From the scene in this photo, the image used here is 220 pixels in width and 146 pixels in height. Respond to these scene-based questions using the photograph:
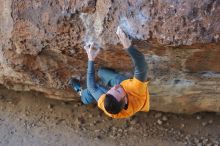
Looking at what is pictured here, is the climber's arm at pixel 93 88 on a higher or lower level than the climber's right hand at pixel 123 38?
lower

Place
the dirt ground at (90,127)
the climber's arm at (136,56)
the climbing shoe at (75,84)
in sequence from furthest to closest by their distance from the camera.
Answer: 1. the dirt ground at (90,127)
2. the climbing shoe at (75,84)
3. the climber's arm at (136,56)

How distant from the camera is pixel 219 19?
3752 millimetres

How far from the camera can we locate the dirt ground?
5457 mm

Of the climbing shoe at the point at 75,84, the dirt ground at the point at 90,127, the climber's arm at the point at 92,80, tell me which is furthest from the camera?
the dirt ground at the point at 90,127

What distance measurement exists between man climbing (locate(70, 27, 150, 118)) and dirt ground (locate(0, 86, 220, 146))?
44.2 inches

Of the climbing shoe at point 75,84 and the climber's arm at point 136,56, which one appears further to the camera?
the climbing shoe at point 75,84

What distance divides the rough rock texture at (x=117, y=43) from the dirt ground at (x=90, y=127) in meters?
0.24

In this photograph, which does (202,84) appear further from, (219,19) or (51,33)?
(51,33)

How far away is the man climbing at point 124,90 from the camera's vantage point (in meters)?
3.92

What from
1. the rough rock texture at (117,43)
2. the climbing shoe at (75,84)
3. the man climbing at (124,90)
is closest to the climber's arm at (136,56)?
the man climbing at (124,90)

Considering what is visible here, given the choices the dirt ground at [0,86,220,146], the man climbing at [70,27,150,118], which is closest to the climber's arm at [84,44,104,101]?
the man climbing at [70,27,150,118]

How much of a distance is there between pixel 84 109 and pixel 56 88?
63 cm

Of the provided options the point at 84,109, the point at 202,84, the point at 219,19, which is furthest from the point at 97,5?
the point at 84,109

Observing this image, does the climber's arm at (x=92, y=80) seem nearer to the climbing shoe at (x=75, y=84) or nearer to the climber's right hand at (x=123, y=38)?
the climber's right hand at (x=123, y=38)
